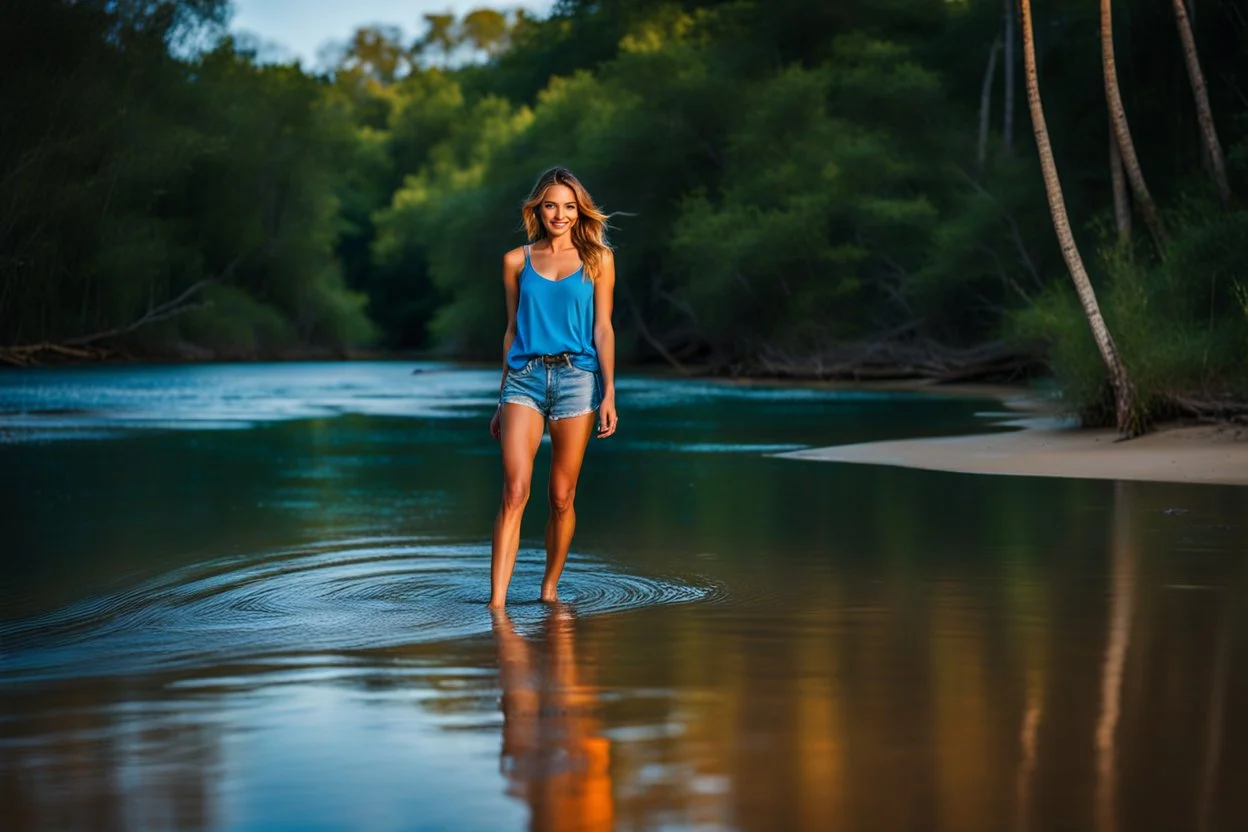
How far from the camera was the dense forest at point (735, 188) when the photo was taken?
90.2 ft

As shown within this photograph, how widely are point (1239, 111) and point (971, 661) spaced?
26755 millimetres

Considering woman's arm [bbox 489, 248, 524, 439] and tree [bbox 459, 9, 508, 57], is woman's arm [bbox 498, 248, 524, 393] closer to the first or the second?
woman's arm [bbox 489, 248, 524, 439]

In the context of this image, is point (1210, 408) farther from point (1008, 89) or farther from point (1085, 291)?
point (1008, 89)

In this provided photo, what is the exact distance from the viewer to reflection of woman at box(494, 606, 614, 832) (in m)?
5.02

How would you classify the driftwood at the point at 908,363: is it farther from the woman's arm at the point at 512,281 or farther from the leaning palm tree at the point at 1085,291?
the woman's arm at the point at 512,281

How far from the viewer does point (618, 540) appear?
12469 mm

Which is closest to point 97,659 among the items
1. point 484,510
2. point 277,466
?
point 484,510

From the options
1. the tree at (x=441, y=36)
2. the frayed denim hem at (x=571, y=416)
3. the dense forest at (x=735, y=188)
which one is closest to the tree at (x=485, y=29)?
the tree at (x=441, y=36)

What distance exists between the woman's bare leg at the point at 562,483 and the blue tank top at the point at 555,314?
0.37 metres

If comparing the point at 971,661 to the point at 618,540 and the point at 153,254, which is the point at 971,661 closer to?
the point at 618,540

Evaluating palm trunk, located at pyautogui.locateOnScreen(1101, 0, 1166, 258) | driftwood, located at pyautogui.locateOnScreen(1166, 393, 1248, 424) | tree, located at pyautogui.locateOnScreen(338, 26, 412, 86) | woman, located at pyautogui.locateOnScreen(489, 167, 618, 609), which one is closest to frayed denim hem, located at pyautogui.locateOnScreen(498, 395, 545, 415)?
woman, located at pyautogui.locateOnScreen(489, 167, 618, 609)

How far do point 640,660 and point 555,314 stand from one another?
6.91ft

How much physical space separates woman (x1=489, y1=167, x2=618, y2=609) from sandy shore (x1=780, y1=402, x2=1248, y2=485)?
362 inches

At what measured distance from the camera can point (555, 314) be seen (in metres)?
8.90
